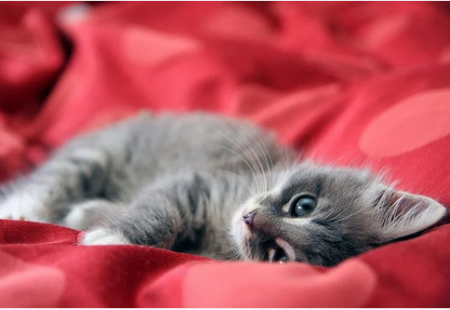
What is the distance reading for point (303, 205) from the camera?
1.27 m

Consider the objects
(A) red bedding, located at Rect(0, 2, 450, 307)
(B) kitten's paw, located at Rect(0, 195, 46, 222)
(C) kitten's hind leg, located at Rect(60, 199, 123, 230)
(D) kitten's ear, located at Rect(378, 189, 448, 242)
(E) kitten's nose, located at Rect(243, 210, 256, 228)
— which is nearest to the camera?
(A) red bedding, located at Rect(0, 2, 450, 307)

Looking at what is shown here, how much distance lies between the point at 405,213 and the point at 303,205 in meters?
0.25

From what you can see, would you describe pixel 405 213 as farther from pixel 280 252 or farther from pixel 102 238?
pixel 102 238

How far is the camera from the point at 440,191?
1.26 m

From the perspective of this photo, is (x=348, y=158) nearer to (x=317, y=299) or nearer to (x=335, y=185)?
(x=335, y=185)

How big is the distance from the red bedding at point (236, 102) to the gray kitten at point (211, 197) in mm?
143

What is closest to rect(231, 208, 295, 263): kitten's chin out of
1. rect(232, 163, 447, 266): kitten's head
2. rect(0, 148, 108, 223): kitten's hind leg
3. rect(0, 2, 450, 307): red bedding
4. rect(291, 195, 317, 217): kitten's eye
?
rect(232, 163, 447, 266): kitten's head

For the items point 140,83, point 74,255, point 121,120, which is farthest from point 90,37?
point 74,255

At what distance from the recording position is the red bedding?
0.87 meters

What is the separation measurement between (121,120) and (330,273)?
58.3 inches

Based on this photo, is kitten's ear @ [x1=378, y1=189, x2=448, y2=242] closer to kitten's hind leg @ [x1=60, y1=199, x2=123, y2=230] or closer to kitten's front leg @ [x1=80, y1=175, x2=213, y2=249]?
kitten's front leg @ [x1=80, y1=175, x2=213, y2=249]

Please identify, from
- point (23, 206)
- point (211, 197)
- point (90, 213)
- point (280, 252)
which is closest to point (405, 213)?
point (280, 252)

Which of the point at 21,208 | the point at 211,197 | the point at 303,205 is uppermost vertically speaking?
the point at 303,205

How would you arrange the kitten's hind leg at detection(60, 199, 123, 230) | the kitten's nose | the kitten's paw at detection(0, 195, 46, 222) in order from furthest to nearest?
the kitten's paw at detection(0, 195, 46, 222)
the kitten's hind leg at detection(60, 199, 123, 230)
the kitten's nose
